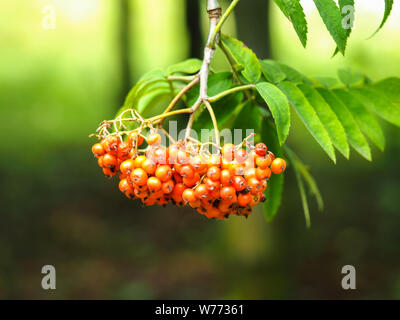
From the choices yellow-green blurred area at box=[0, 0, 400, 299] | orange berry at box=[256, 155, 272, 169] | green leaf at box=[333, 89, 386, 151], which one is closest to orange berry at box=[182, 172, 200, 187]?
orange berry at box=[256, 155, 272, 169]

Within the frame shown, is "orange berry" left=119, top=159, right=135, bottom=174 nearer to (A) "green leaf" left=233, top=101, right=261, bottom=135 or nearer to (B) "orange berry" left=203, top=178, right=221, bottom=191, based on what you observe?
(B) "orange berry" left=203, top=178, right=221, bottom=191

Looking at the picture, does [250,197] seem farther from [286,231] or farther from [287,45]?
[287,45]

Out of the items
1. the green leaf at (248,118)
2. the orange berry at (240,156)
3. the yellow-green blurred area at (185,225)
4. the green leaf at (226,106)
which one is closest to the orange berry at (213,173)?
the orange berry at (240,156)

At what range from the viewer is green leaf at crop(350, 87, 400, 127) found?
1.96 metres

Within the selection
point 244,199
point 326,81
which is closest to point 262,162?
point 244,199

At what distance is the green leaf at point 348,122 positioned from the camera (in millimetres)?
1760

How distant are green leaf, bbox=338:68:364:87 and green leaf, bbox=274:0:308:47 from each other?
0.69 m

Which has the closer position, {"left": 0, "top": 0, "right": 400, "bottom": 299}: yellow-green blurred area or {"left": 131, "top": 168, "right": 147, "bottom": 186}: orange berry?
{"left": 131, "top": 168, "right": 147, "bottom": 186}: orange berry

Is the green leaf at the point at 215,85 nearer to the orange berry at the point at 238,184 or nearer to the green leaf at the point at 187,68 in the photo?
the green leaf at the point at 187,68

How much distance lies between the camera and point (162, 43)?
56.1 feet

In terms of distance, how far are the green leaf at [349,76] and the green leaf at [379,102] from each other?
0.05 m

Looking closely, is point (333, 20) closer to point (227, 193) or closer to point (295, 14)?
point (295, 14)

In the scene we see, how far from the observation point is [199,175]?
1.39m

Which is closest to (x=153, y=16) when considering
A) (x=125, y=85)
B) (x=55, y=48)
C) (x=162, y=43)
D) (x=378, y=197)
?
(x=162, y=43)
